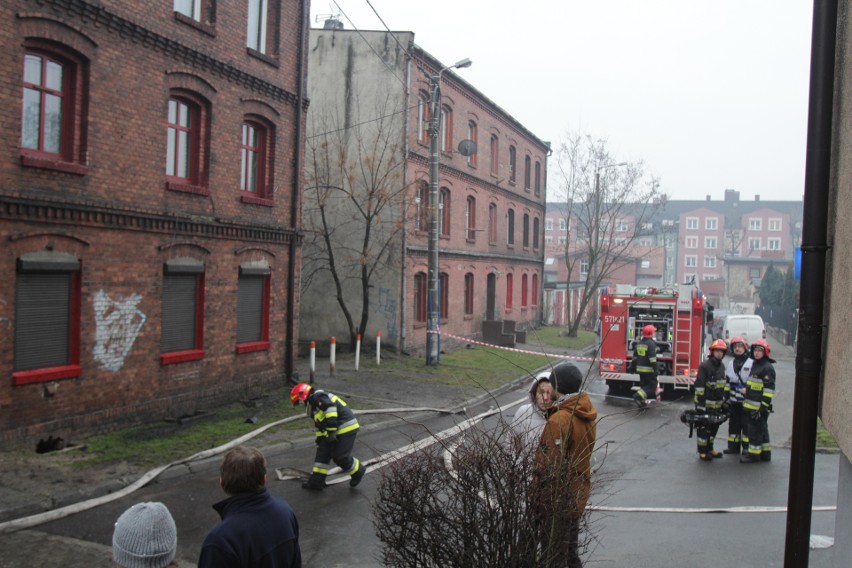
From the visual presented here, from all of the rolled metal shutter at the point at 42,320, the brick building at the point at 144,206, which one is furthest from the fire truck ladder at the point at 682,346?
the rolled metal shutter at the point at 42,320

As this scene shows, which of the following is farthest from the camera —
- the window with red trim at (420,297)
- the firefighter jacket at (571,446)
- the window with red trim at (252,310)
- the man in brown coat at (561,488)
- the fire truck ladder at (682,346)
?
the window with red trim at (420,297)

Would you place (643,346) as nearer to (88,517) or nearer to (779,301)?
(88,517)

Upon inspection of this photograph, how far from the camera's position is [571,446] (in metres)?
4.88

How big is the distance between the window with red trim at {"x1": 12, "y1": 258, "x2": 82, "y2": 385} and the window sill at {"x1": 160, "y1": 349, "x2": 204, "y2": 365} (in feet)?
6.27

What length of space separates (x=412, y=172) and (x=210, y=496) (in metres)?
16.9

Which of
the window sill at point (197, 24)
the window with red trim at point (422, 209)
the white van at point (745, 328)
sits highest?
the window sill at point (197, 24)

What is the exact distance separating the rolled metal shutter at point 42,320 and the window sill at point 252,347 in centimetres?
431

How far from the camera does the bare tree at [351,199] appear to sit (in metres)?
23.6

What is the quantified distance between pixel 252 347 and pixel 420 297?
1073 centimetres

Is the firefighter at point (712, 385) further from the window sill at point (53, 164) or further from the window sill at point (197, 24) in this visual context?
the window sill at point (197, 24)

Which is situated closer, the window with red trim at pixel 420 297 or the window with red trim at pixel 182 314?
the window with red trim at pixel 182 314

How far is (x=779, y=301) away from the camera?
56219mm

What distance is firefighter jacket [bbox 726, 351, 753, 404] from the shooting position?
11.5 metres

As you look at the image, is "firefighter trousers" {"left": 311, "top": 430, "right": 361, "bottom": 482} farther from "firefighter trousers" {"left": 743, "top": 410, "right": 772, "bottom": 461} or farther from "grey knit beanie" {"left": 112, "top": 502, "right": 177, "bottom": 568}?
"grey knit beanie" {"left": 112, "top": 502, "right": 177, "bottom": 568}
